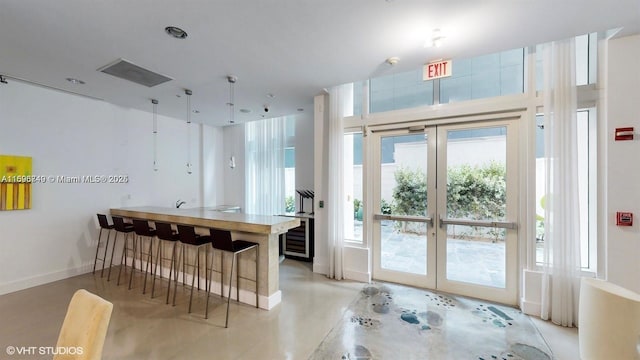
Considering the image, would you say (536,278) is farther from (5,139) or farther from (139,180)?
(5,139)

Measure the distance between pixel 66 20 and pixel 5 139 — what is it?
2558 millimetres

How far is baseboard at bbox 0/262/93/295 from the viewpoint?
336cm

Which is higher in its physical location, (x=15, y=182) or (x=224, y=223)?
(x=15, y=182)

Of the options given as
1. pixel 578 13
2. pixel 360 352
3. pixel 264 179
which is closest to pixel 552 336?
pixel 360 352

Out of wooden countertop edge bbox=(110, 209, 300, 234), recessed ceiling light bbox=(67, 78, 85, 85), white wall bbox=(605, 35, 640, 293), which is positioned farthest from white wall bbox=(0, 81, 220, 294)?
white wall bbox=(605, 35, 640, 293)

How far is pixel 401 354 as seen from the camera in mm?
2193

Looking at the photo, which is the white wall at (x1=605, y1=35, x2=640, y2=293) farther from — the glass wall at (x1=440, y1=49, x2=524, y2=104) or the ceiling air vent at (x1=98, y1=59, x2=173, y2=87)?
the ceiling air vent at (x1=98, y1=59, x2=173, y2=87)

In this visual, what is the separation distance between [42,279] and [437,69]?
610 cm

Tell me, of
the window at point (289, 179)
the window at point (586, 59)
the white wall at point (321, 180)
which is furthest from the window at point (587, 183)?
the window at point (289, 179)

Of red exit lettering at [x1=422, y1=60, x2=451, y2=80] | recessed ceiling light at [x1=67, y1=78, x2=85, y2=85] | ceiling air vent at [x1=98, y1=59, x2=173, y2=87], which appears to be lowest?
red exit lettering at [x1=422, y1=60, x2=451, y2=80]

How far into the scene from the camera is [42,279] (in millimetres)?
3637

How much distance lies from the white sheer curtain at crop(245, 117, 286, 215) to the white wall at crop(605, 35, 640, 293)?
481 centimetres

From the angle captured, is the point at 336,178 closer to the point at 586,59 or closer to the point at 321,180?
the point at 321,180

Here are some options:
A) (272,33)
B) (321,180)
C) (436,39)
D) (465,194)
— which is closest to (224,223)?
(321,180)
